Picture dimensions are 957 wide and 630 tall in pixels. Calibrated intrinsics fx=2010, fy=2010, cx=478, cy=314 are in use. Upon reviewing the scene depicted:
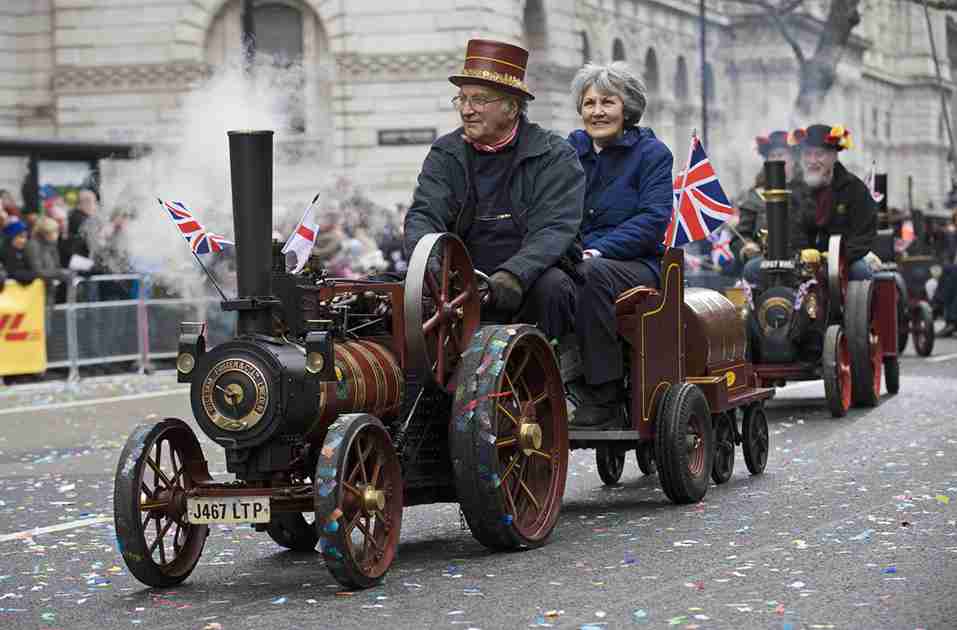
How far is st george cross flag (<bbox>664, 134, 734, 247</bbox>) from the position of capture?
12.1 m

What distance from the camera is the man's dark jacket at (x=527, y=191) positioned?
8.44 m

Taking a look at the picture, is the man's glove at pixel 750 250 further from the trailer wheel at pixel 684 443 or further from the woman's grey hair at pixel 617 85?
the trailer wheel at pixel 684 443

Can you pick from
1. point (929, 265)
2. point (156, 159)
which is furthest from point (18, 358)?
point (929, 265)

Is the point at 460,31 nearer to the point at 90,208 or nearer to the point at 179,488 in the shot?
the point at 90,208

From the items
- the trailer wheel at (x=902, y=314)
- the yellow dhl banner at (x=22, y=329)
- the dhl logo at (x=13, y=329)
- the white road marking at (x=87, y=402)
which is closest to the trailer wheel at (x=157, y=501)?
the white road marking at (x=87, y=402)

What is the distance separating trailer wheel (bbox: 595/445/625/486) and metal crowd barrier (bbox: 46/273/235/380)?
34.6 ft

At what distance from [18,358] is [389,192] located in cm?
1893

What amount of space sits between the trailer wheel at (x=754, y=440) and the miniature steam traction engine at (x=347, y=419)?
2.33 metres

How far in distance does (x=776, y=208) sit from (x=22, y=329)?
28.1 feet

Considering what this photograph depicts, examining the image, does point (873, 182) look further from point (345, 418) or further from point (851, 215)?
point (345, 418)

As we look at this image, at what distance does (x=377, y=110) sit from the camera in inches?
1529

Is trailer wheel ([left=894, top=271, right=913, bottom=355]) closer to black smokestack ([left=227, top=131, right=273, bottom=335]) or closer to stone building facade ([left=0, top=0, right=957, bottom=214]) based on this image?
black smokestack ([left=227, top=131, right=273, bottom=335])

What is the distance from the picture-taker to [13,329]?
19.5 meters

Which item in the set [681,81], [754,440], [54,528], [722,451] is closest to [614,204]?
A: [722,451]
